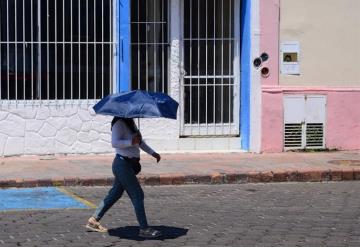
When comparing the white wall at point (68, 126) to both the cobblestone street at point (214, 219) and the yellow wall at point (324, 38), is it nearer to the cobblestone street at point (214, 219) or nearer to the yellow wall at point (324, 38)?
the yellow wall at point (324, 38)

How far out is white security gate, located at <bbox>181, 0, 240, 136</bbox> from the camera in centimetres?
1474

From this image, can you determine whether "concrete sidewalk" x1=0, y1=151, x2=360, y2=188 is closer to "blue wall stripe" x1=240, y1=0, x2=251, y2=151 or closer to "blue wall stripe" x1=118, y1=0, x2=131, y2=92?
"blue wall stripe" x1=240, y1=0, x2=251, y2=151

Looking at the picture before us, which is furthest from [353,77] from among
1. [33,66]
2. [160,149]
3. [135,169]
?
[135,169]

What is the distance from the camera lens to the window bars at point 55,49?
1389 cm

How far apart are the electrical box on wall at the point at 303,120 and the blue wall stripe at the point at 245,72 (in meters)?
0.76

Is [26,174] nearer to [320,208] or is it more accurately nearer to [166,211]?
[166,211]

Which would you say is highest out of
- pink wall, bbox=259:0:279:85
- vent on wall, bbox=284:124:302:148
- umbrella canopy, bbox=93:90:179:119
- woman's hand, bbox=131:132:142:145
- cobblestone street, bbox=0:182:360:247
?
pink wall, bbox=259:0:279:85

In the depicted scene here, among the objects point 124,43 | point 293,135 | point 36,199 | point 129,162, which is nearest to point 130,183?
point 129,162

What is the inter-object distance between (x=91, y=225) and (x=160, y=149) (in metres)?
6.30

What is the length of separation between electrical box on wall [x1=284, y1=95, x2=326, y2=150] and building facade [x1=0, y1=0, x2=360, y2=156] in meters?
0.02

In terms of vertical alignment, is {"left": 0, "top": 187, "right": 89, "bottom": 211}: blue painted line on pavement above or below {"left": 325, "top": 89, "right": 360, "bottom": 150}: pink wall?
below

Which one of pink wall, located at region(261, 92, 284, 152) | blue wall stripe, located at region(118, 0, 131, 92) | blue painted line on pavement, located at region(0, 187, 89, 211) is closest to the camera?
blue painted line on pavement, located at region(0, 187, 89, 211)

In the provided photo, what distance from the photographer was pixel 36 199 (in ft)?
34.6

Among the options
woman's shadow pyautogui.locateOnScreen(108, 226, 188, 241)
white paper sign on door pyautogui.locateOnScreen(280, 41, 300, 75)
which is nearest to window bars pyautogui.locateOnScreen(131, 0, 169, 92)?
white paper sign on door pyautogui.locateOnScreen(280, 41, 300, 75)
